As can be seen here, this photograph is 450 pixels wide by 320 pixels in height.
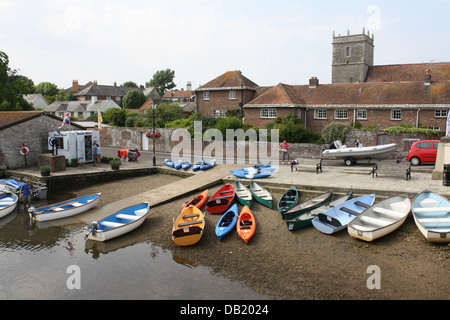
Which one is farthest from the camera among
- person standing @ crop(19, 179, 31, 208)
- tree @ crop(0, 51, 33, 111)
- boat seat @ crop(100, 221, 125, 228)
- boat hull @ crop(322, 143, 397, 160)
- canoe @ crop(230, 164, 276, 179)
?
tree @ crop(0, 51, 33, 111)

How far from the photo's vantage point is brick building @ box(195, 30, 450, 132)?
29453mm

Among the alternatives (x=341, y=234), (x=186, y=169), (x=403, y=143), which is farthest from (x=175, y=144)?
(x=341, y=234)

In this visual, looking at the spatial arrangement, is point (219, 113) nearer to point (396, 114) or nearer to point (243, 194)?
point (396, 114)

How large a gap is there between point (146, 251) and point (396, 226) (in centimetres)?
900

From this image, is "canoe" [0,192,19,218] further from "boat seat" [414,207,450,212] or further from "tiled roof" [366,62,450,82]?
"tiled roof" [366,62,450,82]

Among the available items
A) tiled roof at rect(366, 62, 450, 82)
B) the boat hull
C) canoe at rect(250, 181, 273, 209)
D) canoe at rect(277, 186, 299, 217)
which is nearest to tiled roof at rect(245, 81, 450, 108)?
tiled roof at rect(366, 62, 450, 82)

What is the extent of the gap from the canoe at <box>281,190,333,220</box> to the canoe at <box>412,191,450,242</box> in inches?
133

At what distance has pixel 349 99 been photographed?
107 ft

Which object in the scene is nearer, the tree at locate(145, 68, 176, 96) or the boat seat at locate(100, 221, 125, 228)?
the boat seat at locate(100, 221, 125, 228)

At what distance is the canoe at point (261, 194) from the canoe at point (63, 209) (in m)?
7.61

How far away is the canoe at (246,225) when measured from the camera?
12659 millimetres

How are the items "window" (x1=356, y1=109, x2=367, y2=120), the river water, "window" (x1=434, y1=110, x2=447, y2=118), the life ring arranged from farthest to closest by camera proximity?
"window" (x1=356, y1=109, x2=367, y2=120)
"window" (x1=434, y1=110, x2=447, y2=118)
the life ring
the river water

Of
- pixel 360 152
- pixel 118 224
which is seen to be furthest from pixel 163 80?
pixel 118 224
